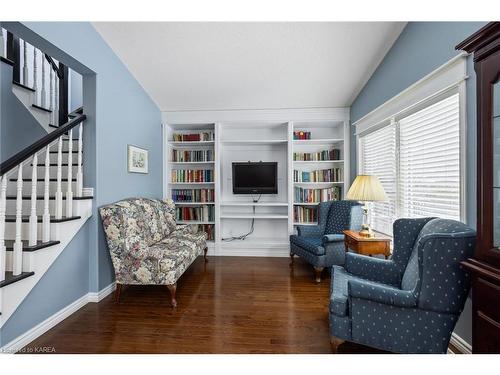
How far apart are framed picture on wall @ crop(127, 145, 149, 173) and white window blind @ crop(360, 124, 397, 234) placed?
3.10 meters

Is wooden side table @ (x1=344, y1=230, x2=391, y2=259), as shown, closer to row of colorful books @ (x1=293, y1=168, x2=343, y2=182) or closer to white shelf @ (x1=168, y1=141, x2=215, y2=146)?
row of colorful books @ (x1=293, y1=168, x2=343, y2=182)

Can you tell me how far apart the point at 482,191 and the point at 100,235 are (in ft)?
10.0

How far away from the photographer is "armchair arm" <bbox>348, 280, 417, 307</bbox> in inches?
55.2

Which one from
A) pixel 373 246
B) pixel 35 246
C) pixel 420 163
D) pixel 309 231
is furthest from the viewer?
pixel 309 231

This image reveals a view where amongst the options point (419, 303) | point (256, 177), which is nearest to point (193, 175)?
point (256, 177)

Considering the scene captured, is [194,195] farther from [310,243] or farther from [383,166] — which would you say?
[383,166]

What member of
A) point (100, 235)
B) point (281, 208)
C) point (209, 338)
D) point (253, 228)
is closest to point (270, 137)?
point (281, 208)

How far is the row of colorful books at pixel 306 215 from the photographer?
3.80m

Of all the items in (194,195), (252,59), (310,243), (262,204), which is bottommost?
(310,243)

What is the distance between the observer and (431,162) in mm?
2016

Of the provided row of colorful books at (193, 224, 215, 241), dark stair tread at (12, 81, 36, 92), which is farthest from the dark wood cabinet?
dark stair tread at (12, 81, 36, 92)

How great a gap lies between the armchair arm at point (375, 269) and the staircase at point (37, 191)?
8.26ft

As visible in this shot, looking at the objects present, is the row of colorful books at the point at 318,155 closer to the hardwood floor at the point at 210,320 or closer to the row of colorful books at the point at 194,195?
the row of colorful books at the point at 194,195

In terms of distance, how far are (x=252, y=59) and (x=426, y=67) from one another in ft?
5.80
